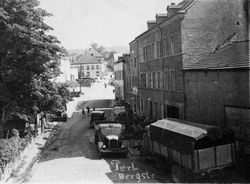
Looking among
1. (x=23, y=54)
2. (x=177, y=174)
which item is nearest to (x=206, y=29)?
(x=177, y=174)

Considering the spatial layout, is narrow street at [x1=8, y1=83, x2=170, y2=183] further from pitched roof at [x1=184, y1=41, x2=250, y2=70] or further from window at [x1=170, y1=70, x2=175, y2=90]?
window at [x1=170, y1=70, x2=175, y2=90]

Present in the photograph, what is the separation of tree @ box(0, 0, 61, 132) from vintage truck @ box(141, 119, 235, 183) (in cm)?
1166

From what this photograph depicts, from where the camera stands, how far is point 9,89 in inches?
951

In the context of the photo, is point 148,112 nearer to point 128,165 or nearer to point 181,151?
point 128,165

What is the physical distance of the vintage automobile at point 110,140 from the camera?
2111 centimetres

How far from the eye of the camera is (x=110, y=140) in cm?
2162

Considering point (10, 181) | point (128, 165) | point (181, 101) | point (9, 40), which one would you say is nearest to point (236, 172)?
point (128, 165)

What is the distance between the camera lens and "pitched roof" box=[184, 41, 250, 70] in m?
18.0

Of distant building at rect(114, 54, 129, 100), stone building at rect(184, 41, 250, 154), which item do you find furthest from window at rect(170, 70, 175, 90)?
distant building at rect(114, 54, 129, 100)

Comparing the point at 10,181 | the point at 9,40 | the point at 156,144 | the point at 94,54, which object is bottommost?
the point at 10,181

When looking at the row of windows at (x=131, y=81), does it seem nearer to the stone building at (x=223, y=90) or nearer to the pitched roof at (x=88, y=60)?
the stone building at (x=223, y=90)

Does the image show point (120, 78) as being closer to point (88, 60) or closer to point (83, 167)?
point (83, 167)

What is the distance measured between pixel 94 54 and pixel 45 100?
9693 centimetres

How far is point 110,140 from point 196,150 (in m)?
8.83
